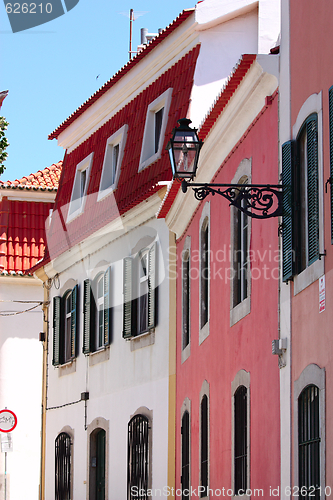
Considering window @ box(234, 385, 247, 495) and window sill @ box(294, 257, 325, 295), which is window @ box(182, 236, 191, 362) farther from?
window sill @ box(294, 257, 325, 295)

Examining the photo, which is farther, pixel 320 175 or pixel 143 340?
pixel 143 340

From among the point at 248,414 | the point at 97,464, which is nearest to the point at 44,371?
the point at 97,464

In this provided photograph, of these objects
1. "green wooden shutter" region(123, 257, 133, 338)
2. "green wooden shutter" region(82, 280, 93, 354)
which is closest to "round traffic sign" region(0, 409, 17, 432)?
"green wooden shutter" region(82, 280, 93, 354)

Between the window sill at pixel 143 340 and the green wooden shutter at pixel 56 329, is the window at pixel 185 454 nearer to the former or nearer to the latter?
the window sill at pixel 143 340

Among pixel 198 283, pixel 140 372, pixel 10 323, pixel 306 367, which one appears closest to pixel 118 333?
pixel 140 372

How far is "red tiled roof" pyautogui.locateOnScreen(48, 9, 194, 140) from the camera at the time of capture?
Result: 17609mm

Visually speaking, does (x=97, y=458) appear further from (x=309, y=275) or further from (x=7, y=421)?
(x=309, y=275)

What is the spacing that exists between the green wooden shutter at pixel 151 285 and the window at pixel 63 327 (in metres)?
4.85

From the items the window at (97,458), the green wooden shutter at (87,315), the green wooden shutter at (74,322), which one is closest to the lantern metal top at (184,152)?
the window at (97,458)

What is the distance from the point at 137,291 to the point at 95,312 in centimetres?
251

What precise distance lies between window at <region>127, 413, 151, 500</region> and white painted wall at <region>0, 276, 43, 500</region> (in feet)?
27.4

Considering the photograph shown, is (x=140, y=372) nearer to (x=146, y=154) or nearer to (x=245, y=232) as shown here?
(x=146, y=154)

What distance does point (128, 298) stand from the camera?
720 inches

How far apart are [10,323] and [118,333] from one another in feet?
25.2
